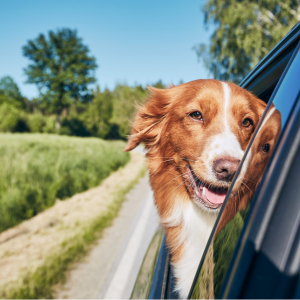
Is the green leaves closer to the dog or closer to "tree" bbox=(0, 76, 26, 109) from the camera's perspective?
"tree" bbox=(0, 76, 26, 109)

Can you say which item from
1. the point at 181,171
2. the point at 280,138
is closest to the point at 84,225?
the point at 181,171

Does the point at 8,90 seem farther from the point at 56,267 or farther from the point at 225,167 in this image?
the point at 225,167

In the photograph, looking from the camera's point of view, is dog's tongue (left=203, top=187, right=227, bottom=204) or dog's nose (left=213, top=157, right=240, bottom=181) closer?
dog's nose (left=213, top=157, right=240, bottom=181)

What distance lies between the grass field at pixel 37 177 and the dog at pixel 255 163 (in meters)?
4.98

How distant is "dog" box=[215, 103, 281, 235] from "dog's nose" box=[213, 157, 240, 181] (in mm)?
454

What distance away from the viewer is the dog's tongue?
1.64 m

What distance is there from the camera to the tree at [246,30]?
14327 mm

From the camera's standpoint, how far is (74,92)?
4650 centimetres

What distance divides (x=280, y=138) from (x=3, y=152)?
27.6ft

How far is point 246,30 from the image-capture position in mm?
15430

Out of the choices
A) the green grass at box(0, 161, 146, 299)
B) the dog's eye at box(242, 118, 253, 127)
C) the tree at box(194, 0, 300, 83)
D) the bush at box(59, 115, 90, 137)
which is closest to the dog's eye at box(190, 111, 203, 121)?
the dog's eye at box(242, 118, 253, 127)

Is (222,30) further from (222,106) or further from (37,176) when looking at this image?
(222,106)

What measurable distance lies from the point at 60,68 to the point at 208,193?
166 ft

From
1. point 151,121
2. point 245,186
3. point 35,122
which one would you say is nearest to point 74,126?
point 35,122
